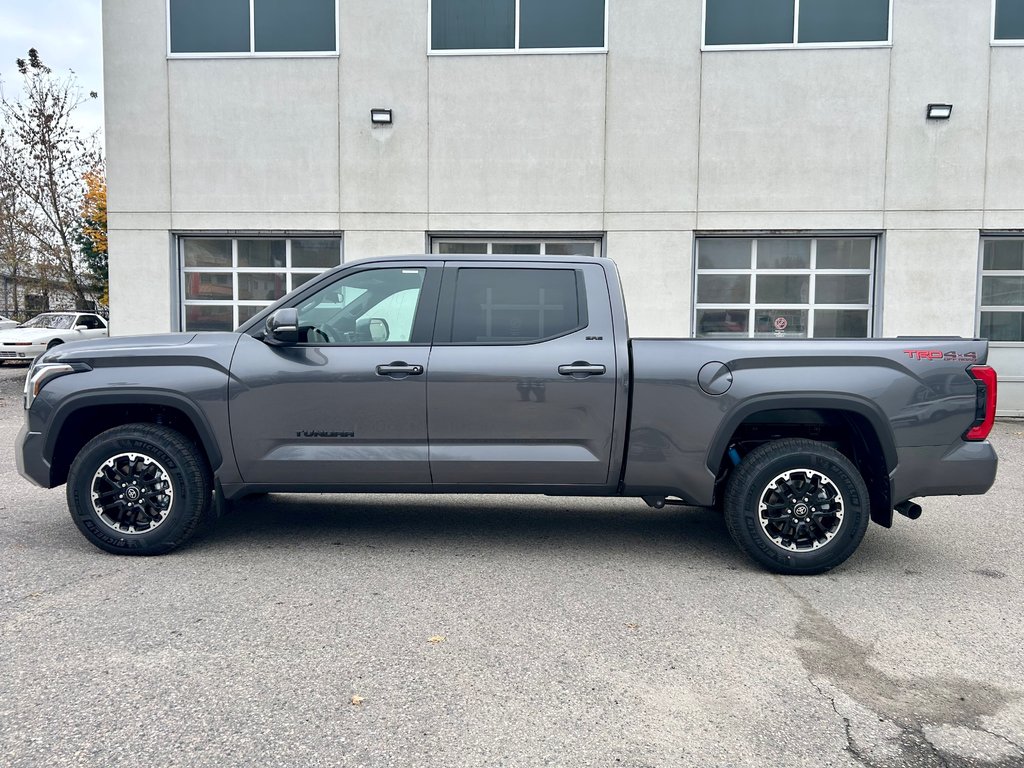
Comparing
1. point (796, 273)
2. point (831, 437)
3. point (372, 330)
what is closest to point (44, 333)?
point (796, 273)

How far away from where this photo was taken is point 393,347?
4.75 metres

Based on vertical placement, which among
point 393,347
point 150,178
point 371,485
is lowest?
point 371,485

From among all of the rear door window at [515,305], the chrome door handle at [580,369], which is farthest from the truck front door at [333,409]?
the chrome door handle at [580,369]

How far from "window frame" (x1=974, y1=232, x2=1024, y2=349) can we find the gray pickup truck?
869cm

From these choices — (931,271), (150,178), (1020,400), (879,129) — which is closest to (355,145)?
(150,178)

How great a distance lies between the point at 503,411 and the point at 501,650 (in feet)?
5.17

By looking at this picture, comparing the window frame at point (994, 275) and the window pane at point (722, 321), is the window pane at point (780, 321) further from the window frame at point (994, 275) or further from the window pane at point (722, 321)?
the window frame at point (994, 275)

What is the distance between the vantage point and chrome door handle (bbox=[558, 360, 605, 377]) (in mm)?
4598

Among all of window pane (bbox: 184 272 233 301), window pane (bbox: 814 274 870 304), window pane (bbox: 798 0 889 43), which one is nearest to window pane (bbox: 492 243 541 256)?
window pane (bbox: 814 274 870 304)

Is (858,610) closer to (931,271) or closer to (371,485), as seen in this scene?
(371,485)

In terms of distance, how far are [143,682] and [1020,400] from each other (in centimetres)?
1301

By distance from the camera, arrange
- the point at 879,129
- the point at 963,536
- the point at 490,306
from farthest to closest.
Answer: the point at 879,129 → the point at 963,536 → the point at 490,306

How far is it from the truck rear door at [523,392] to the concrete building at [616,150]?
722cm

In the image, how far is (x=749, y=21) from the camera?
38.7 feet
